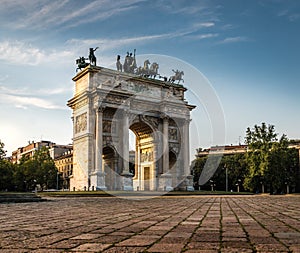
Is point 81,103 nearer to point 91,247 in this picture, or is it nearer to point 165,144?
point 165,144

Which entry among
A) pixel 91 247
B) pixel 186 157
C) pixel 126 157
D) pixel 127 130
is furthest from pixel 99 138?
pixel 91 247

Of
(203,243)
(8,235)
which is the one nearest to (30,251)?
(8,235)

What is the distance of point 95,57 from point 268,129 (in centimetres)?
2350

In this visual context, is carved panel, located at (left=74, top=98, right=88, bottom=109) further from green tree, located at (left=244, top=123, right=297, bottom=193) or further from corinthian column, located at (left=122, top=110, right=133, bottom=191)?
green tree, located at (left=244, top=123, right=297, bottom=193)

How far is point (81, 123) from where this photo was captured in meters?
48.2

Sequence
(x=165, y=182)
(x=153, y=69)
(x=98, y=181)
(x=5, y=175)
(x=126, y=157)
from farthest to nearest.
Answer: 1. (x=5, y=175)
2. (x=153, y=69)
3. (x=165, y=182)
4. (x=126, y=157)
5. (x=98, y=181)

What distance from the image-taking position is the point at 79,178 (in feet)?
155

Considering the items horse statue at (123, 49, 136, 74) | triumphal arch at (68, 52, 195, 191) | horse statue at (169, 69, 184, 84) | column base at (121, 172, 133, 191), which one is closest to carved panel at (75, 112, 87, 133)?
triumphal arch at (68, 52, 195, 191)

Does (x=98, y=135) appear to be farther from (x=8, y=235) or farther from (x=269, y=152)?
(x=8, y=235)

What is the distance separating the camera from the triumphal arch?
45.9 meters

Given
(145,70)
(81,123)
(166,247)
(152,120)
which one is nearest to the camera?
(166,247)

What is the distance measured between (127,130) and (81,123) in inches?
219

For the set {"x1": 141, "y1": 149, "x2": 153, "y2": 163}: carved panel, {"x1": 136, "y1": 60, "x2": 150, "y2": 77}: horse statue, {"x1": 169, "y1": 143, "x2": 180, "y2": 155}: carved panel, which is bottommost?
{"x1": 141, "y1": 149, "x2": 153, "y2": 163}: carved panel

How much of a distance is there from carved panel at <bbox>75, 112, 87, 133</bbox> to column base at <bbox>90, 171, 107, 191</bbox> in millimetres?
6226
